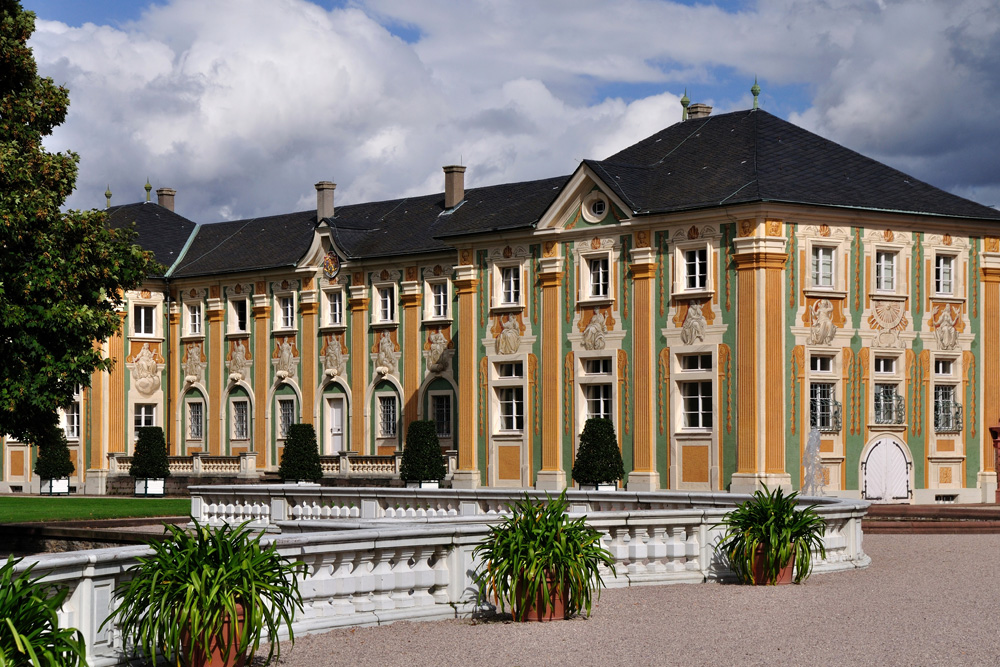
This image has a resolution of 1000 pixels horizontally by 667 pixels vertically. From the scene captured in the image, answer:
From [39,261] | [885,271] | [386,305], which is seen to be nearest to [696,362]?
[885,271]

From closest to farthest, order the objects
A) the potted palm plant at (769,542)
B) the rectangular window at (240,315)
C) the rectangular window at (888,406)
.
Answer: the potted palm plant at (769,542)
the rectangular window at (888,406)
the rectangular window at (240,315)

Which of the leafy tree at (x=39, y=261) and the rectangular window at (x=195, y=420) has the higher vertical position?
the leafy tree at (x=39, y=261)

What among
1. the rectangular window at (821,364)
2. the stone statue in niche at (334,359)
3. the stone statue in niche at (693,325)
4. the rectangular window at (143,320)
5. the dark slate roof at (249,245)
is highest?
the dark slate roof at (249,245)

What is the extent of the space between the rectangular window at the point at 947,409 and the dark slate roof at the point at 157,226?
29.7 m

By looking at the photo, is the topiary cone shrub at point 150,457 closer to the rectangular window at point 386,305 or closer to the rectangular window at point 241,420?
the rectangular window at point 241,420

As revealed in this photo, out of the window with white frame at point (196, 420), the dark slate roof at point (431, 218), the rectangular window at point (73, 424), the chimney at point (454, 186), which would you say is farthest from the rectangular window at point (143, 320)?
the chimney at point (454, 186)

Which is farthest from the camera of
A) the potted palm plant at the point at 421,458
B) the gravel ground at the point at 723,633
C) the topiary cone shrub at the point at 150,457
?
the topiary cone shrub at the point at 150,457

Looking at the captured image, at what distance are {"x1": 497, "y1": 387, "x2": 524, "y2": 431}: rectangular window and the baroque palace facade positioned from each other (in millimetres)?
91

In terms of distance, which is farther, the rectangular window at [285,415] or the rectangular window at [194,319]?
the rectangular window at [194,319]

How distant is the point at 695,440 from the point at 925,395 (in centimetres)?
681

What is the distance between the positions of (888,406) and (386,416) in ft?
57.1

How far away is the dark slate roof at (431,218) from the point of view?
153 feet

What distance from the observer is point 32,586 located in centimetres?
1005

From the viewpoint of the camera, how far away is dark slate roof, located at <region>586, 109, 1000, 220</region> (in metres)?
41.0
